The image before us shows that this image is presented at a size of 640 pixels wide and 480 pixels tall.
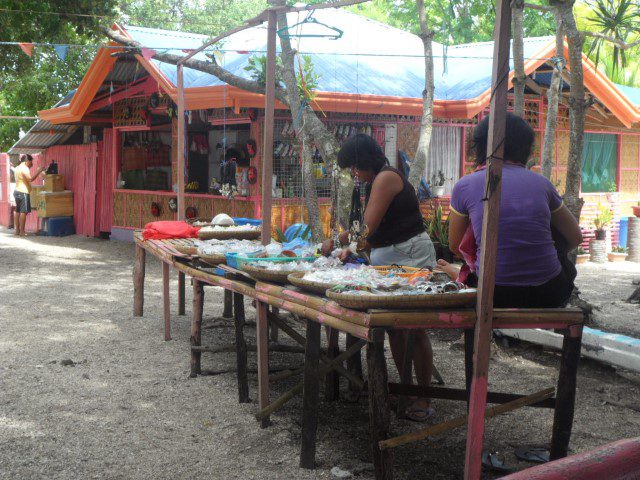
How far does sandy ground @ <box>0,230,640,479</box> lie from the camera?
4195mm

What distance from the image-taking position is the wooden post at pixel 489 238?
10.7ft

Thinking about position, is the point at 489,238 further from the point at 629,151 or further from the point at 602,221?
the point at 629,151

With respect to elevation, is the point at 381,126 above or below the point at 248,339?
above

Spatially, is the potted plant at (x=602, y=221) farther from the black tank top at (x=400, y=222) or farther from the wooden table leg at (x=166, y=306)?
the black tank top at (x=400, y=222)

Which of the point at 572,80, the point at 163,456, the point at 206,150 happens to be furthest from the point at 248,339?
the point at 206,150

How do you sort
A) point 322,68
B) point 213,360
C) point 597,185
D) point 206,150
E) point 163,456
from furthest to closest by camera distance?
point 597,185, point 206,150, point 322,68, point 213,360, point 163,456

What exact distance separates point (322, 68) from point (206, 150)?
344 centimetres

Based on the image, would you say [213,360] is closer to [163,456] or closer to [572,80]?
[163,456]

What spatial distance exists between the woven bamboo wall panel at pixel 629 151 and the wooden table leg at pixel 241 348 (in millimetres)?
13500

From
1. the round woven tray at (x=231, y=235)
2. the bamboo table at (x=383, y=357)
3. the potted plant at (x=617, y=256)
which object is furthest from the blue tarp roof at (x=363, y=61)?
the bamboo table at (x=383, y=357)

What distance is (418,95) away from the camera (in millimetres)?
13055

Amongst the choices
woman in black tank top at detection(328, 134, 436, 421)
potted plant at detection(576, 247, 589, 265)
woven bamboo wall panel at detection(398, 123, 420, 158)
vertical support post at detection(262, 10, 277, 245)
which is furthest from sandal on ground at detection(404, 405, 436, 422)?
potted plant at detection(576, 247, 589, 265)

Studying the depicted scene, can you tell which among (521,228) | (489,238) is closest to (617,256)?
(521,228)

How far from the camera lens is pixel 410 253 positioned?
5113mm
